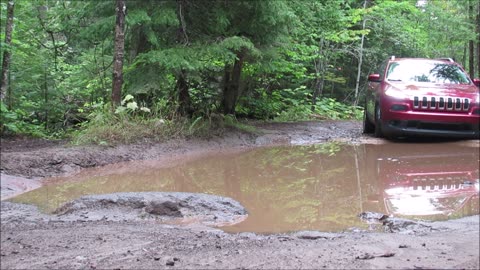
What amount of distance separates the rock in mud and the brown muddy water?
0.25m

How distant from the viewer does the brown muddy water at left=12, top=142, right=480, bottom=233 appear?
182 inches

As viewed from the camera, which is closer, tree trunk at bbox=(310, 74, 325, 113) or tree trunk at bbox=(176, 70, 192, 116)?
tree trunk at bbox=(176, 70, 192, 116)

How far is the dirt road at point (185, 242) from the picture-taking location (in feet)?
10.4

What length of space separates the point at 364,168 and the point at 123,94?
5.17 metres

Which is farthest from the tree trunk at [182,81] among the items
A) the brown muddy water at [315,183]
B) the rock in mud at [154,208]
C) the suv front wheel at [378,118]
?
the rock in mud at [154,208]

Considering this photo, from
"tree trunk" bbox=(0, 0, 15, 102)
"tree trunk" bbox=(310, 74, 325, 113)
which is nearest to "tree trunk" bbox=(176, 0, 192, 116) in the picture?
"tree trunk" bbox=(0, 0, 15, 102)

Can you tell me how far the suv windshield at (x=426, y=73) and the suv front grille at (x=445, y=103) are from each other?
81 centimetres

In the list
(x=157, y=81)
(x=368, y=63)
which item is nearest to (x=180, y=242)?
(x=157, y=81)

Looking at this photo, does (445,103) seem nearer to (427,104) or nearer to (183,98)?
(427,104)

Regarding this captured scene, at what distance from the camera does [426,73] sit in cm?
879

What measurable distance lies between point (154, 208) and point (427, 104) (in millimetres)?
5503

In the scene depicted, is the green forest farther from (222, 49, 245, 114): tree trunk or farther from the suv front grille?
the suv front grille

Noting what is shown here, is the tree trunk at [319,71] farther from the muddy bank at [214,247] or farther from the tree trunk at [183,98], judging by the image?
the muddy bank at [214,247]

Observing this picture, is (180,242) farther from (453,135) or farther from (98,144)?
(453,135)
